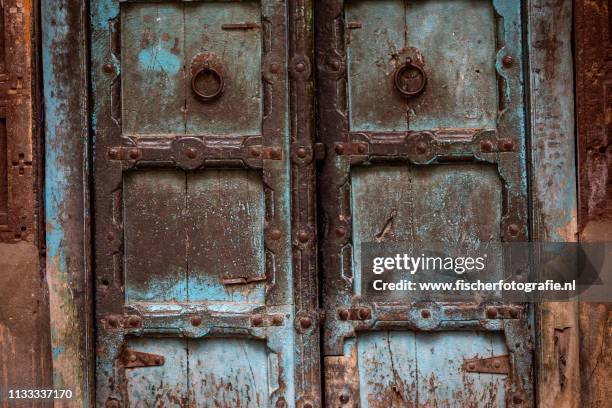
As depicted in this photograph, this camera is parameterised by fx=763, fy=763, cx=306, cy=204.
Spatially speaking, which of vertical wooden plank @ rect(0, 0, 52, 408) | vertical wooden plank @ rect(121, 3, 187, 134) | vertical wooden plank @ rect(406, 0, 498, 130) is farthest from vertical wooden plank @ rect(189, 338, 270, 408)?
vertical wooden plank @ rect(406, 0, 498, 130)

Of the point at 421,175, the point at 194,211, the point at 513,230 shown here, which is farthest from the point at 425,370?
the point at 194,211

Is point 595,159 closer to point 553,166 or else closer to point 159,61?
point 553,166

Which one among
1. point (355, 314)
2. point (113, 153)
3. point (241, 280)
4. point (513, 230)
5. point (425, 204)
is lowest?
point (355, 314)

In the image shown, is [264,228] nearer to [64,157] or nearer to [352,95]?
[352,95]

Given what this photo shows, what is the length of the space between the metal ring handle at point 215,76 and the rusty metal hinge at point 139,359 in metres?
0.91

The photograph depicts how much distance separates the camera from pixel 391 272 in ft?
8.68

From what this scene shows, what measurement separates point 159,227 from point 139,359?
466mm

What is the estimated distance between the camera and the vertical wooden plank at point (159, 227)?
2.64m

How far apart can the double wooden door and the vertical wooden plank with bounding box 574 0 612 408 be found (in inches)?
7.8

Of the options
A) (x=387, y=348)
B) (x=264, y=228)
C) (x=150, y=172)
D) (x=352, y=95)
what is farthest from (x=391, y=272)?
(x=150, y=172)

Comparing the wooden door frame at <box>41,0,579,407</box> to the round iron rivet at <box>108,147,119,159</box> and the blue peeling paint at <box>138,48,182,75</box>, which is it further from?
the blue peeling paint at <box>138,48,182,75</box>

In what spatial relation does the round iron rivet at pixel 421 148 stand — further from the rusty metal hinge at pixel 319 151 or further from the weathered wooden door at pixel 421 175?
the rusty metal hinge at pixel 319 151

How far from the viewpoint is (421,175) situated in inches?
103

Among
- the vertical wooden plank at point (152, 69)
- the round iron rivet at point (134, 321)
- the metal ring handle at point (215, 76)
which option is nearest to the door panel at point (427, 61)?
the metal ring handle at point (215, 76)
